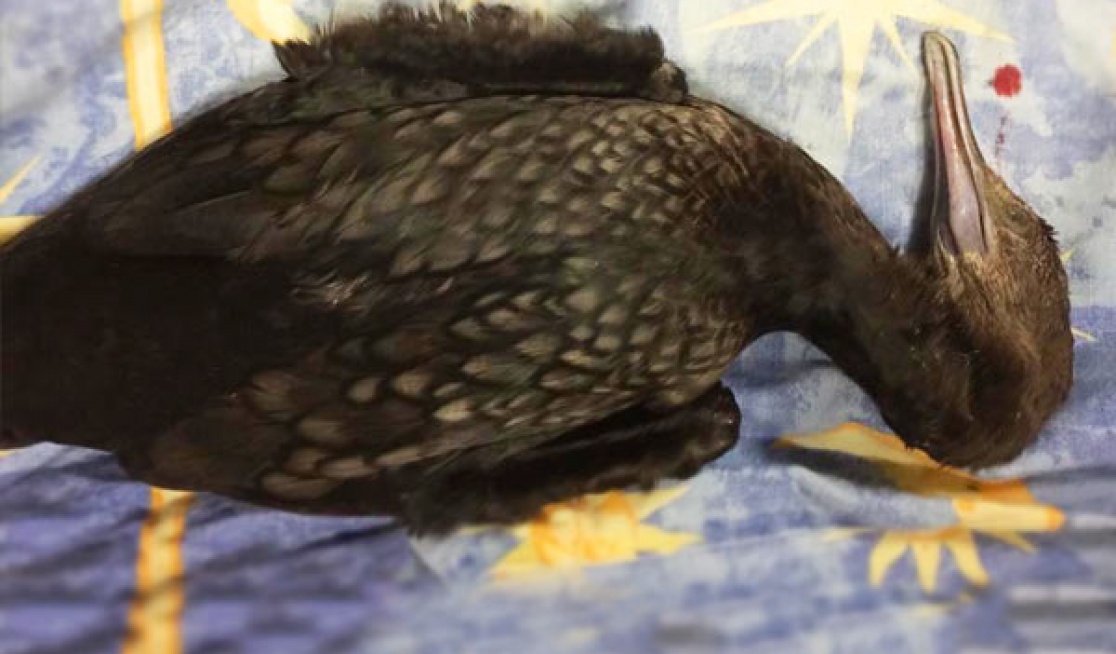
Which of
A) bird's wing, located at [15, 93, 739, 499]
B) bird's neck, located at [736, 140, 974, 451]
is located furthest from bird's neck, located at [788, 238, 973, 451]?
bird's wing, located at [15, 93, 739, 499]

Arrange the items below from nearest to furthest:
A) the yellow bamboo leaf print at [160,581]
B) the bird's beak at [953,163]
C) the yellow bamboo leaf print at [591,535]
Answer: the yellow bamboo leaf print at [160,581] → the yellow bamboo leaf print at [591,535] → the bird's beak at [953,163]

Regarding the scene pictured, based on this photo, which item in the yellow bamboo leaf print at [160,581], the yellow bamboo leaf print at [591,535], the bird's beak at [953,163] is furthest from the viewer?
the bird's beak at [953,163]

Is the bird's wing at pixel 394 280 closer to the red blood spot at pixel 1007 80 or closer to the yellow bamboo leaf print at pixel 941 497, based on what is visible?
the yellow bamboo leaf print at pixel 941 497

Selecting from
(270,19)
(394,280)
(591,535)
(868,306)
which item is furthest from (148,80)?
(868,306)

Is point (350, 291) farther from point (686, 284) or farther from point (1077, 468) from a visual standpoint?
point (1077, 468)

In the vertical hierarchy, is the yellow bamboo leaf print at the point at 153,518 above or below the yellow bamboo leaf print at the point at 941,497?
above

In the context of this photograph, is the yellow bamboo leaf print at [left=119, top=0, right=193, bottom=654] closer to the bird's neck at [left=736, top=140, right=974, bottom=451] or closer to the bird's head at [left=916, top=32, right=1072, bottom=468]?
the bird's neck at [left=736, top=140, right=974, bottom=451]

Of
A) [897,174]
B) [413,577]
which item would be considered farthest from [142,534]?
[897,174]

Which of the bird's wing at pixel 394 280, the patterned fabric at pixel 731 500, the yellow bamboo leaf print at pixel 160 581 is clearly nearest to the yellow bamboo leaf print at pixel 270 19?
the patterned fabric at pixel 731 500
